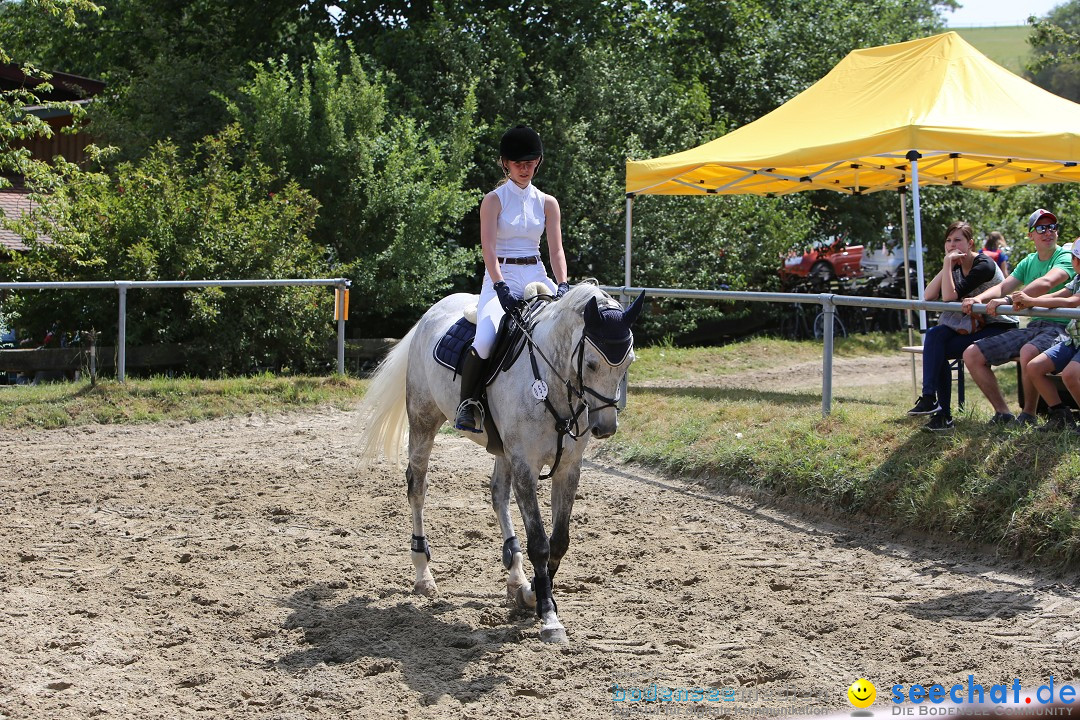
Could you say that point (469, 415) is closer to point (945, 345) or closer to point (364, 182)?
point (945, 345)

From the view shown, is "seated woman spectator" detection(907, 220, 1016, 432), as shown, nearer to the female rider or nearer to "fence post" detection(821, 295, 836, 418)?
"fence post" detection(821, 295, 836, 418)

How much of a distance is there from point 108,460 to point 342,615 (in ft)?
16.7

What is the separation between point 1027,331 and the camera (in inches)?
320

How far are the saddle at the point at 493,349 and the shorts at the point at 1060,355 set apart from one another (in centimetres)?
390

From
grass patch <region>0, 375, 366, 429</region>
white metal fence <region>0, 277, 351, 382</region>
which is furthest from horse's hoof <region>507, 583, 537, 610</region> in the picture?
white metal fence <region>0, 277, 351, 382</region>

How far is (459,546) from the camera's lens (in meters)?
7.43

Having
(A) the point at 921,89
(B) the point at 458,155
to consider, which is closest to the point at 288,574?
(A) the point at 921,89

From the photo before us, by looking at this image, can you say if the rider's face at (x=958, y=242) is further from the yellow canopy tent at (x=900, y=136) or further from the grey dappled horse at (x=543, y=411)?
the grey dappled horse at (x=543, y=411)

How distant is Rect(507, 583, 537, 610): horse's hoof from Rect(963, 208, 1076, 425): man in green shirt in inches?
162

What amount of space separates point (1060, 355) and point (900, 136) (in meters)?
4.14

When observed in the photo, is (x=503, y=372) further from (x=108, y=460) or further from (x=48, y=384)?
(x=48, y=384)

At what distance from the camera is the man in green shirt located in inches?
309

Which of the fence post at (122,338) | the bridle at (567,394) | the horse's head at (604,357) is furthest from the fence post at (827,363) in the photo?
the fence post at (122,338)

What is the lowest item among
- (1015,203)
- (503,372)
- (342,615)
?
(342,615)
